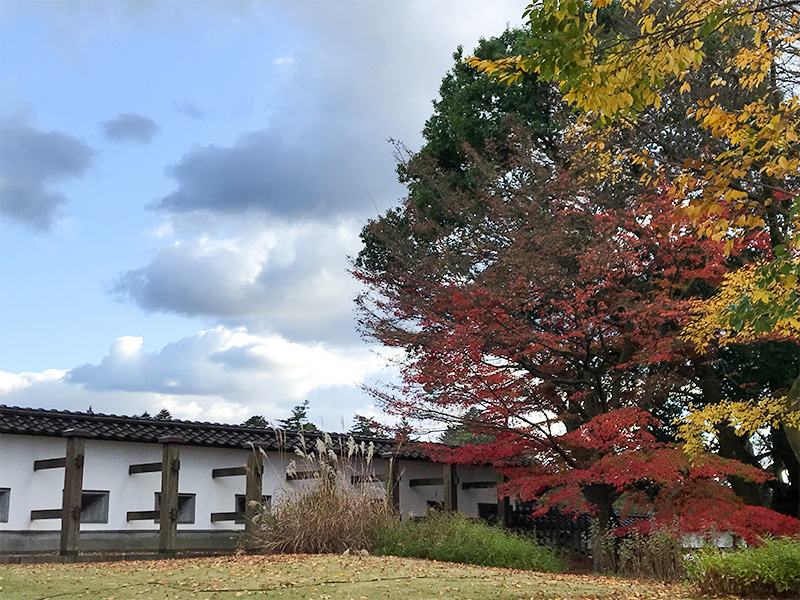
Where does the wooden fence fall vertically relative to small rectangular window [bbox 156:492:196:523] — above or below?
below

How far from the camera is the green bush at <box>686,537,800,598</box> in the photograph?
771 cm

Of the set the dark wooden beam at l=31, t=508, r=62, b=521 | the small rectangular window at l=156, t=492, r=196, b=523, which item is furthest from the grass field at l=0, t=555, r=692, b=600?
the small rectangular window at l=156, t=492, r=196, b=523

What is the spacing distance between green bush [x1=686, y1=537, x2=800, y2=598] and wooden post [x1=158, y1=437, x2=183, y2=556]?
7478 mm

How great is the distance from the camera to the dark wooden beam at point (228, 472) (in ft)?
44.3

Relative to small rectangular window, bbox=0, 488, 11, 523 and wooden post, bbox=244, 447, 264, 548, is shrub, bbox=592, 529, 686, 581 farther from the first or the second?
small rectangular window, bbox=0, 488, 11, 523

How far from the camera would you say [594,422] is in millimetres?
12383

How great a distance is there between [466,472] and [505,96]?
8.11 m

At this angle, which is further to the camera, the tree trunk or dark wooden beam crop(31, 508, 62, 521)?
the tree trunk

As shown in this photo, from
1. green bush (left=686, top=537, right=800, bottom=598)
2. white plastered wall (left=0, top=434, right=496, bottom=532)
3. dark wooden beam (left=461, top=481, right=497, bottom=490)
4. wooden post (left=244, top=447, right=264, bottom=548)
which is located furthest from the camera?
dark wooden beam (left=461, top=481, right=497, bottom=490)

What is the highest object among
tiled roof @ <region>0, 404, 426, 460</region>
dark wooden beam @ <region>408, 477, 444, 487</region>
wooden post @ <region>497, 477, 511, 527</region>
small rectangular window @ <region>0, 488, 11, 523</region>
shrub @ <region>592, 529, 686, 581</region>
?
tiled roof @ <region>0, 404, 426, 460</region>

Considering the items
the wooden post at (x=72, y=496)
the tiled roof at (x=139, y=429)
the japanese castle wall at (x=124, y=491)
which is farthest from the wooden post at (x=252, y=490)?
the wooden post at (x=72, y=496)

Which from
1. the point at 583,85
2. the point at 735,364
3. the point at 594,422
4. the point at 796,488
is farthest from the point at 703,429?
the point at 583,85

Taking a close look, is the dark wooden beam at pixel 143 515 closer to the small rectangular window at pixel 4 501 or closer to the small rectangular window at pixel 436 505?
the small rectangular window at pixel 4 501

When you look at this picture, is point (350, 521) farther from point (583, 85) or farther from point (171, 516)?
point (583, 85)
